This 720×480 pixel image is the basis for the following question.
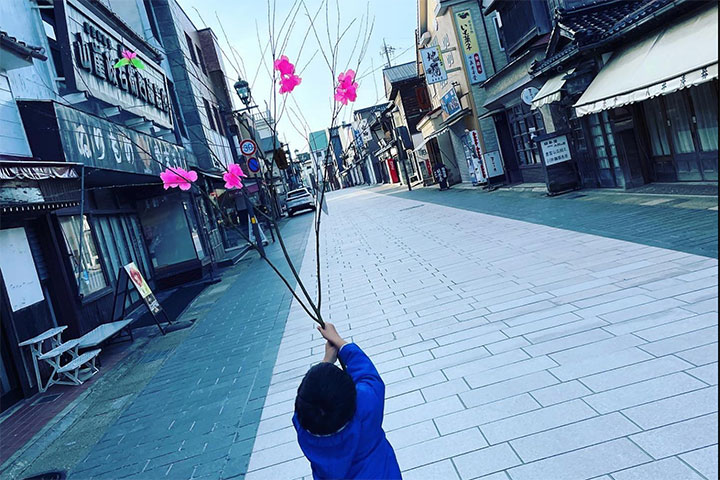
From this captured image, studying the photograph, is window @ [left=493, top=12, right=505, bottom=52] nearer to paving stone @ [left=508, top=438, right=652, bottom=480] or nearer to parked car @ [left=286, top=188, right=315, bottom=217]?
parked car @ [left=286, top=188, right=315, bottom=217]

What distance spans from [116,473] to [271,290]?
22.6 feet

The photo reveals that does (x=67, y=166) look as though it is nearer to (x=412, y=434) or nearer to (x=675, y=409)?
(x=412, y=434)

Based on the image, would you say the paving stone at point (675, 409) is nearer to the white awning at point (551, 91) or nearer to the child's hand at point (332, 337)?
the child's hand at point (332, 337)

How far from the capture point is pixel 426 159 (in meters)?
36.1

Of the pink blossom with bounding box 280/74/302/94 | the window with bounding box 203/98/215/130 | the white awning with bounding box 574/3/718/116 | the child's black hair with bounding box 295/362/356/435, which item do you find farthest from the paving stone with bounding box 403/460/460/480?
the window with bounding box 203/98/215/130

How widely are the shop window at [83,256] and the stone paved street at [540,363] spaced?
3.83 metres

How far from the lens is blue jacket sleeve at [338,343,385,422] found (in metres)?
1.96

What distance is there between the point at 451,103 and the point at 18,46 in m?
18.9

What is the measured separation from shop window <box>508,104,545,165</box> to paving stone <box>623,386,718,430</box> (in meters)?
14.5

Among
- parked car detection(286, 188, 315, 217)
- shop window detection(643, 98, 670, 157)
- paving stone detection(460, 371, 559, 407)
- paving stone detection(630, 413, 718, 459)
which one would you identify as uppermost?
parked car detection(286, 188, 315, 217)

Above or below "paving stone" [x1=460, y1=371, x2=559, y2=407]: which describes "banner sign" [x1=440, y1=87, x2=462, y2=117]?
above

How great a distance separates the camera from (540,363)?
4355 mm

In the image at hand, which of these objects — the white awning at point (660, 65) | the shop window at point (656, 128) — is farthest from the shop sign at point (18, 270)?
the shop window at point (656, 128)

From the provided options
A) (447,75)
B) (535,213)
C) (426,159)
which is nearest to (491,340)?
(535,213)
